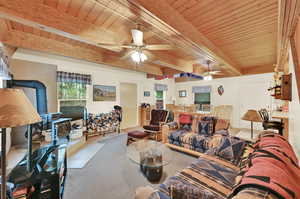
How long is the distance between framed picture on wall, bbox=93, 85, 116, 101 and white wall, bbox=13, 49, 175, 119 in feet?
0.44

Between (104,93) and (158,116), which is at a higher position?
(104,93)

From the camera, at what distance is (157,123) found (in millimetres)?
4172

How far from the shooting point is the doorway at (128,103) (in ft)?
18.0

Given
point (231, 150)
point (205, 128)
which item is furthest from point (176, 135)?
point (231, 150)

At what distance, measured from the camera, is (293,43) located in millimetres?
1698

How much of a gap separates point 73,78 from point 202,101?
6080 millimetres

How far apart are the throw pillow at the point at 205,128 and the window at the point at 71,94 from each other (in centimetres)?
375

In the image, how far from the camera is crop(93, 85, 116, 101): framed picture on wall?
4.60 metres

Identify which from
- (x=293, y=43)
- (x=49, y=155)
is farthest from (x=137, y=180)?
(x=293, y=43)

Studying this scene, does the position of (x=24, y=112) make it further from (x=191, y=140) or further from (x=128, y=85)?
(x=128, y=85)

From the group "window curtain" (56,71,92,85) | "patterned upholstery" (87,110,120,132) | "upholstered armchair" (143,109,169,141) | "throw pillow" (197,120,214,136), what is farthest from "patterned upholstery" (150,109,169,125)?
"window curtain" (56,71,92,85)

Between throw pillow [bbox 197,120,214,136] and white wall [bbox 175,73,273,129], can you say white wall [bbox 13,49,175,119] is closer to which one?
white wall [bbox 175,73,273,129]

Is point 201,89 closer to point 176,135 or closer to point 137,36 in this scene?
point 176,135

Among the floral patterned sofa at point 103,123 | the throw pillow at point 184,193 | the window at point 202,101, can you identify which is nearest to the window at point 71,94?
the floral patterned sofa at point 103,123
